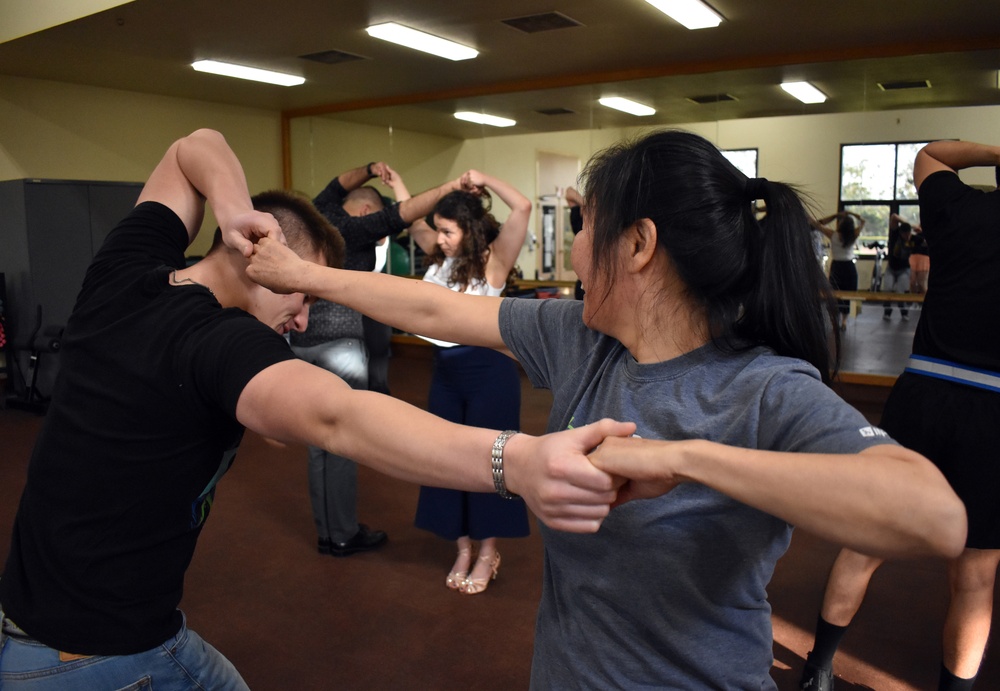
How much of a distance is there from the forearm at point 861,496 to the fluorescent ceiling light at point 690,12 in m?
4.98

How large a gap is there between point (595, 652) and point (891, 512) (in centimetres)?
52

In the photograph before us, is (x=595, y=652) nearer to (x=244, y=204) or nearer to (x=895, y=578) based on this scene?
(x=244, y=204)

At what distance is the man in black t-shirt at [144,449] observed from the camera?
975 mm

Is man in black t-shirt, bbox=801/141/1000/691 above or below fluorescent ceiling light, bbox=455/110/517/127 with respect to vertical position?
below

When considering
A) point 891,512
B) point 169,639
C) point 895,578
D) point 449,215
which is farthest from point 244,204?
point 895,578

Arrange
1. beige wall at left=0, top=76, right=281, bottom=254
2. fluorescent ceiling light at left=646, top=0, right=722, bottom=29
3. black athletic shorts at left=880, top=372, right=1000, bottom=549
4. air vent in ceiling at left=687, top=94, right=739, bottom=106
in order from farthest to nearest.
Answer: beige wall at left=0, top=76, right=281, bottom=254
air vent in ceiling at left=687, top=94, right=739, bottom=106
fluorescent ceiling light at left=646, top=0, right=722, bottom=29
black athletic shorts at left=880, top=372, right=1000, bottom=549

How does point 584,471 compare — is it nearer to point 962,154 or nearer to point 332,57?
point 962,154

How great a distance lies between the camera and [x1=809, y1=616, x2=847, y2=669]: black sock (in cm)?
242

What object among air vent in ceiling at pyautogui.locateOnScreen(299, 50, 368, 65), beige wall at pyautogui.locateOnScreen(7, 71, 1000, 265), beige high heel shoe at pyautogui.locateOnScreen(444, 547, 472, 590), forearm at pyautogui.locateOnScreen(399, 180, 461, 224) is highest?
air vent in ceiling at pyautogui.locateOnScreen(299, 50, 368, 65)

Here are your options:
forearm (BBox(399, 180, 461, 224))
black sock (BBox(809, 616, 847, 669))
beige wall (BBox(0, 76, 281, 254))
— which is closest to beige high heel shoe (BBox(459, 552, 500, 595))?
black sock (BBox(809, 616, 847, 669))

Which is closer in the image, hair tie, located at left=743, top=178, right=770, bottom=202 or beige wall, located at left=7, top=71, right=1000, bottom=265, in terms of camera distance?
hair tie, located at left=743, top=178, right=770, bottom=202

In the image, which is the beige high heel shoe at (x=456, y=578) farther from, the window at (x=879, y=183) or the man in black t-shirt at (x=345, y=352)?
the window at (x=879, y=183)

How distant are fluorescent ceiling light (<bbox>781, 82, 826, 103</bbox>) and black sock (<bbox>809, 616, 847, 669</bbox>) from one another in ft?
18.5

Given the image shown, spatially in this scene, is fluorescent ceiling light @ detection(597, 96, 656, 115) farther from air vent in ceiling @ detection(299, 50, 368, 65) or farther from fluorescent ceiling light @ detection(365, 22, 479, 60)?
air vent in ceiling @ detection(299, 50, 368, 65)
